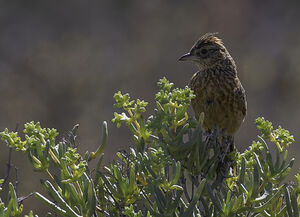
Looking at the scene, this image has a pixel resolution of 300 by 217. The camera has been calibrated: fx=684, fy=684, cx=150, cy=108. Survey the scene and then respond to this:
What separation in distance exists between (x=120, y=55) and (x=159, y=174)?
11.4 m

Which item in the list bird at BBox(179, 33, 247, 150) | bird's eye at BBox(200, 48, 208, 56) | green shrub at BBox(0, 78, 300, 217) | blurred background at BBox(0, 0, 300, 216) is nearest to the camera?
green shrub at BBox(0, 78, 300, 217)

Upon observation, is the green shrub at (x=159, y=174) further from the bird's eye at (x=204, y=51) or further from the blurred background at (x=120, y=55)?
the blurred background at (x=120, y=55)

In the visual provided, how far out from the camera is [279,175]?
113 inches

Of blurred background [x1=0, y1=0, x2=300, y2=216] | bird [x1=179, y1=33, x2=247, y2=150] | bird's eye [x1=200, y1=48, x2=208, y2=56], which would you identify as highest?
blurred background [x1=0, y1=0, x2=300, y2=216]

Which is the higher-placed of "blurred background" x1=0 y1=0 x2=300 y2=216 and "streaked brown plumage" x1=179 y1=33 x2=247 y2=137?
"blurred background" x1=0 y1=0 x2=300 y2=216

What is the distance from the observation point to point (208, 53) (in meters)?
5.41

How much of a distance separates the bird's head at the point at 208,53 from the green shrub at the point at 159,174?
2.32m

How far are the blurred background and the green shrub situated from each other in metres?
7.93

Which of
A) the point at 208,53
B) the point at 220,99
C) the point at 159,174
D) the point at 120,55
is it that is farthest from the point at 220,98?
the point at 120,55

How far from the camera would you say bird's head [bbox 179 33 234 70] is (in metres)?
5.41

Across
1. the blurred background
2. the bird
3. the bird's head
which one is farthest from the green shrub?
the blurred background

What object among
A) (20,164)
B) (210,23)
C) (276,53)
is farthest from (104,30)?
(20,164)

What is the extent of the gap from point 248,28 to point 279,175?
495 inches

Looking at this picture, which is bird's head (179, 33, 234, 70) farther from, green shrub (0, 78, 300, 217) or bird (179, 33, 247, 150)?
green shrub (0, 78, 300, 217)
